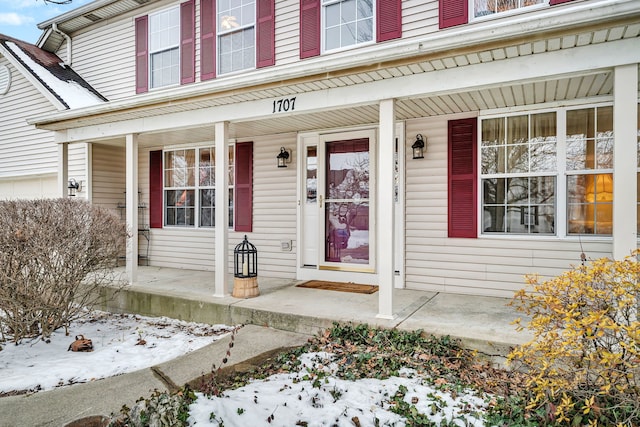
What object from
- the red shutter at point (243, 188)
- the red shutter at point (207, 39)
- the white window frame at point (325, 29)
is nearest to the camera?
the white window frame at point (325, 29)

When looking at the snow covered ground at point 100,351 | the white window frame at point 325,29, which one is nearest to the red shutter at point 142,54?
the white window frame at point 325,29

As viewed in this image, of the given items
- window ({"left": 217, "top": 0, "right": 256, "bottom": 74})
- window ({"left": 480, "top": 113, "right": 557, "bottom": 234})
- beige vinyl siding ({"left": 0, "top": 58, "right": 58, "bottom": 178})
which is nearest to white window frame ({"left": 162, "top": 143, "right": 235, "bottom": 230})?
window ({"left": 217, "top": 0, "right": 256, "bottom": 74})

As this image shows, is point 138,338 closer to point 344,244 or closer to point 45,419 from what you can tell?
point 45,419

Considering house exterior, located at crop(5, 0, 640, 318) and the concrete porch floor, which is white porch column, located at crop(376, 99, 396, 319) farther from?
the concrete porch floor

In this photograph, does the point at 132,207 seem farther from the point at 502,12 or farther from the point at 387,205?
the point at 502,12

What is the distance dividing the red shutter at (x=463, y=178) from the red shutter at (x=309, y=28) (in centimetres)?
238

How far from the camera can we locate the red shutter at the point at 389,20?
5.43 meters

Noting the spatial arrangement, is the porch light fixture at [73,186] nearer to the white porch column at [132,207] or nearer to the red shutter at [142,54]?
the red shutter at [142,54]

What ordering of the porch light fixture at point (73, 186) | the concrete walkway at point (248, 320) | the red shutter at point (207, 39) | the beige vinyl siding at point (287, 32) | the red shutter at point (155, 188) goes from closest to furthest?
the concrete walkway at point (248, 320)
the beige vinyl siding at point (287, 32)
the red shutter at point (207, 39)
the porch light fixture at point (73, 186)
the red shutter at point (155, 188)

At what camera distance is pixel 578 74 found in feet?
10.8

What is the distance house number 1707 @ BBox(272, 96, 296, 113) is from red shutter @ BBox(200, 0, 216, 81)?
2894mm

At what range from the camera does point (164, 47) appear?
757 cm

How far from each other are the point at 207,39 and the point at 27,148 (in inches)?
190

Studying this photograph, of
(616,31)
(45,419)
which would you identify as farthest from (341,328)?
(616,31)
